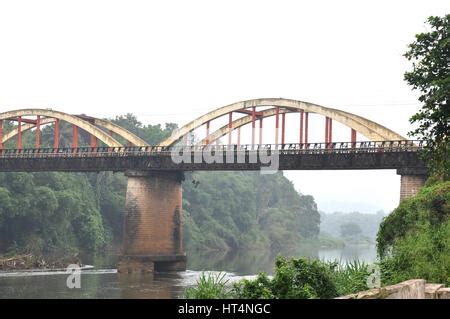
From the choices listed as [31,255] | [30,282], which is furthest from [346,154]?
[31,255]

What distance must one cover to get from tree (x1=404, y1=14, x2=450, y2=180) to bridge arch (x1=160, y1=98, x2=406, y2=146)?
2658cm

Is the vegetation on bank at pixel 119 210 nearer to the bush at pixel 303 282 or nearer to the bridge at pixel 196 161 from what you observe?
the bridge at pixel 196 161

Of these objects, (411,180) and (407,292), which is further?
(411,180)

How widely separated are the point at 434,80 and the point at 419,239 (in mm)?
8329

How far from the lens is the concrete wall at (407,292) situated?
46.0 ft

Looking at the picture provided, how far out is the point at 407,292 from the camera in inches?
574

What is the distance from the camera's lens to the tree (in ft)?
112

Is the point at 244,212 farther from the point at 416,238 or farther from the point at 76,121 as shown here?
the point at 416,238

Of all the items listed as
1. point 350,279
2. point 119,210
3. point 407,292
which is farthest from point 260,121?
point 407,292

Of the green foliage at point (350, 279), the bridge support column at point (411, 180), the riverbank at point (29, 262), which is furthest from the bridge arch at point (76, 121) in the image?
the green foliage at point (350, 279)

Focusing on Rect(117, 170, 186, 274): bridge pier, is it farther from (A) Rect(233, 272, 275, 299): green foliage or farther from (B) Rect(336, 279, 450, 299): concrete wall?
(B) Rect(336, 279, 450, 299): concrete wall

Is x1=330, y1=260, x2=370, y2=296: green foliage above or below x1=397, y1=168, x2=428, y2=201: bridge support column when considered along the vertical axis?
below

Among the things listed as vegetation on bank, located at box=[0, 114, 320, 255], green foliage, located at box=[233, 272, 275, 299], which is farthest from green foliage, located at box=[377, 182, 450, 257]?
vegetation on bank, located at box=[0, 114, 320, 255]
